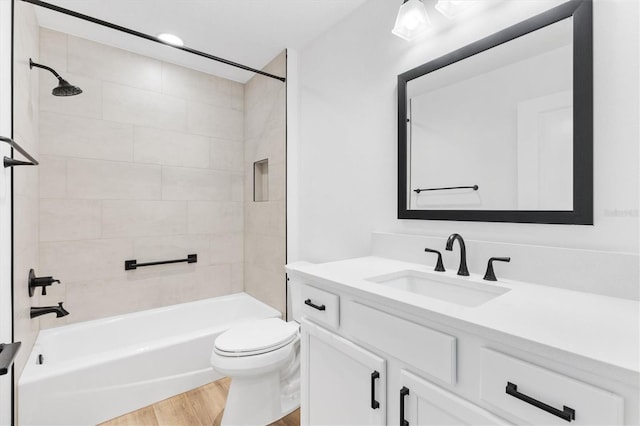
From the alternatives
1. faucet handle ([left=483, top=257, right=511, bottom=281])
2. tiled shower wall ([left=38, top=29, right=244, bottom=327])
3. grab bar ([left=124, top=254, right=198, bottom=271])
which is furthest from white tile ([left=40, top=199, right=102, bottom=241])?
faucet handle ([left=483, top=257, right=511, bottom=281])

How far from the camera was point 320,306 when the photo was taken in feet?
4.03

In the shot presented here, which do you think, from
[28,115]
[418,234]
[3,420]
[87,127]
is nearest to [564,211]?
[418,234]

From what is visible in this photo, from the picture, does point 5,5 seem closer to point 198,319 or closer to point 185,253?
point 185,253

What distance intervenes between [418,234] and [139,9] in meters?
2.17

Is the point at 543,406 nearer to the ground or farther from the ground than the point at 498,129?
nearer to the ground

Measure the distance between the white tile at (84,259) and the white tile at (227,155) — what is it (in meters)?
1.01

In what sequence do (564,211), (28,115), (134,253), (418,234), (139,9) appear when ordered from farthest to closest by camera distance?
(134,253) → (139,9) → (28,115) → (418,234) → (564,211)

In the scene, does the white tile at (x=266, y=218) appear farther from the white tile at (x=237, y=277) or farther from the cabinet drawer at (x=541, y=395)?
the cabinet drawer at (x=541, y=395)

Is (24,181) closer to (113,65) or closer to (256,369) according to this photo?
(113,65)

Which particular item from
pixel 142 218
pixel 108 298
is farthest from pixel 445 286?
pixel 108 298

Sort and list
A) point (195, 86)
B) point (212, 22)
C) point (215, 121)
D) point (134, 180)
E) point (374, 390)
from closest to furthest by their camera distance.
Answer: point (374, 390), point (212, 22), point (134, 180), point (195, 86), point (215, 121)

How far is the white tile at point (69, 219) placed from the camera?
214 centimetres

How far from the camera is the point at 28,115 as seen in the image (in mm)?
1772

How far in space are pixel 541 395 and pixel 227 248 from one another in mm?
2673
